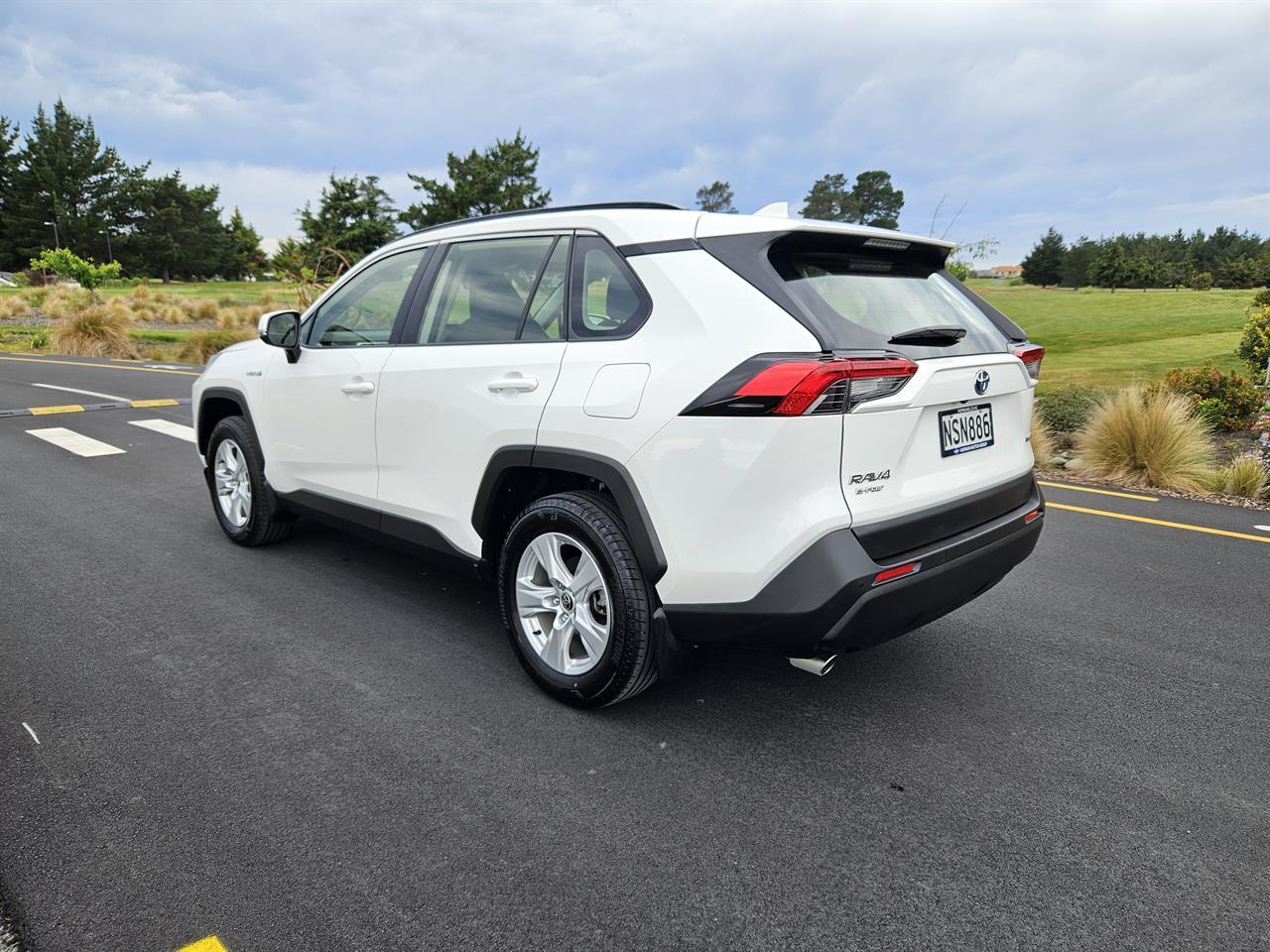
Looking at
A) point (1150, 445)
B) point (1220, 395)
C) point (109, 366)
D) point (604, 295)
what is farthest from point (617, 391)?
point (109, 366)

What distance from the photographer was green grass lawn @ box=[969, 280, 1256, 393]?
1603cm

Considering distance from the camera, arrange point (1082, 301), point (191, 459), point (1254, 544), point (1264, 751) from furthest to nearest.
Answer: point (1082, 301)
point (191, 459)
point (1254, 544)
point (1264, 751)

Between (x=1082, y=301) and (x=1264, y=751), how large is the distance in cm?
4346

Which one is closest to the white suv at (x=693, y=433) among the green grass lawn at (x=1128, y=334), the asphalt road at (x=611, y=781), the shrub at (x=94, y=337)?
the asphalt road at (x=611, y=781)

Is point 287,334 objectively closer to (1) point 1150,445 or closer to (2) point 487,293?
(2) point 487,293

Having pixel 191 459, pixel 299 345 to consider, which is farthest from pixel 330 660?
pixel 191 459

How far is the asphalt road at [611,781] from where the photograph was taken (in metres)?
2.03

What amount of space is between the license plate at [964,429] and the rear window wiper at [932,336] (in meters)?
0.24

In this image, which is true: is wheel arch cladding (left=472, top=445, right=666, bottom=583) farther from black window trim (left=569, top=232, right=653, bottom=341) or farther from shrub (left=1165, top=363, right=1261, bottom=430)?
shrub (left=1165, top=363, right=1261, bottom=430)

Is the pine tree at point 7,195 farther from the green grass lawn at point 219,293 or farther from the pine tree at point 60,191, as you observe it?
the green grass lawn at point 219,293

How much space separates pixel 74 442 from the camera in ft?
27.1

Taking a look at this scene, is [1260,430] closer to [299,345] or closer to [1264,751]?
[1264,751]

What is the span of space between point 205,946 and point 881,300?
8.82 feet

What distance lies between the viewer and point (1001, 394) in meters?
2.91
